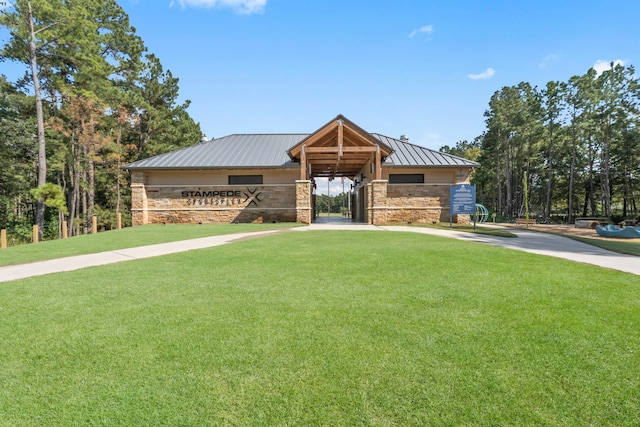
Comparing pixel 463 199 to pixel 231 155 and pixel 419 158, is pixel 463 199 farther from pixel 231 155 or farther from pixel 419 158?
pixel 231 155

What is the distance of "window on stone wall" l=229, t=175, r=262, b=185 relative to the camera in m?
22.2

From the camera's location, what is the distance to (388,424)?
1962 millimetres

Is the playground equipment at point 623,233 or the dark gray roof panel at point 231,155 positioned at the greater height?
the dark gray roof panel at point 231,155

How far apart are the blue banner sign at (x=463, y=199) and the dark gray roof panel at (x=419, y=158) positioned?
16.9 feet

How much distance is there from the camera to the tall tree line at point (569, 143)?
31.1 metres

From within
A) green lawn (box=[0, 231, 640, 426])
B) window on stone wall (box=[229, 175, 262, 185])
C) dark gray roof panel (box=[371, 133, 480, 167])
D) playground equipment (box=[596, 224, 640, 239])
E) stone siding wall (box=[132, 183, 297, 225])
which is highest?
dark gray roof panel (box=[371, 133, 480, 167])

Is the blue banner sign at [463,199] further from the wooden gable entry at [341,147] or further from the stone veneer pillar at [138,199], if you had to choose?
the stone veneer pillar at [138,199]

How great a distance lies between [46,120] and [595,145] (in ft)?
191

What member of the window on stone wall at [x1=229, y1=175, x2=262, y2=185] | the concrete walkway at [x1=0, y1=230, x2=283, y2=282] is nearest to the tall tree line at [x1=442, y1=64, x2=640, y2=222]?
the window on stone wall at [x1=229, y1=175, x2=262, y2=185]

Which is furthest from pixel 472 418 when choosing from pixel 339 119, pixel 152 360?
pixel 339 119

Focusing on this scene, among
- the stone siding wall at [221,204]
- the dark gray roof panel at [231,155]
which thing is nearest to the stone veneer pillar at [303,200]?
the stone siding wall at [221,204]

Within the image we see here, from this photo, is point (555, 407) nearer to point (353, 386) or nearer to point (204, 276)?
point (353, 386)

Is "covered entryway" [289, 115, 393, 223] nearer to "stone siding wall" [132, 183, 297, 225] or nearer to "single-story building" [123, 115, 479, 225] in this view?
"single-story building" [123, 115, 479, 225]

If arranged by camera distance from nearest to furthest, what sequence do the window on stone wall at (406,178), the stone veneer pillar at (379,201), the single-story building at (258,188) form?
1. the stone veneer pillar at (379,201)
2. the single-story building at (258,188)
3. the window on stone wall at (406,178)
